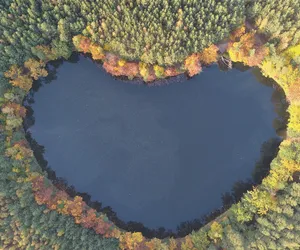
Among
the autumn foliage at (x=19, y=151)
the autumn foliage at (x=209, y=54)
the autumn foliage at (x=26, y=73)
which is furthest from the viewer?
the autumn foliage at (x=26, y=73)

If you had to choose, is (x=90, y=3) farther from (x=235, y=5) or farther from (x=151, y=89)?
(x=235, y=5)

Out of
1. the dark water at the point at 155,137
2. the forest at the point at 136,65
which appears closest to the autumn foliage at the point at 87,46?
the forest at the point at 136,65

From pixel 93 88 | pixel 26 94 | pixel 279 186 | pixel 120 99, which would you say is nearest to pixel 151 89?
pixel 120 99

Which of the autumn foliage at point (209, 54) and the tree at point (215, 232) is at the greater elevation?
the autumn foliage at point (209, 54)

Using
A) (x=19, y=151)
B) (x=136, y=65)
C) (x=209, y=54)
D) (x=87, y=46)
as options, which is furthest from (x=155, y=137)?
(x=19, y=151)

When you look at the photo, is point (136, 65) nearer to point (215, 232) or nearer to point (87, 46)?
point (87, 46)

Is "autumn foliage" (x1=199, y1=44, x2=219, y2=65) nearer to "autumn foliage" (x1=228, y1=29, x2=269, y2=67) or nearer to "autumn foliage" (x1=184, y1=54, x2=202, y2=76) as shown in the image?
"autumn foliage" (x1=184, y1=54, x2=202, y2=76)

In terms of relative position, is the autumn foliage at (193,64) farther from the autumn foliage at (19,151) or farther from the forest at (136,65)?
the autumn foliage at (19,151)
